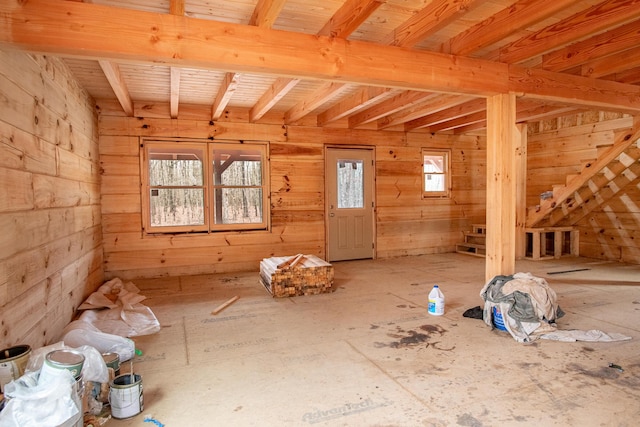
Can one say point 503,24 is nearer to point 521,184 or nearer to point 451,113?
point 451,113

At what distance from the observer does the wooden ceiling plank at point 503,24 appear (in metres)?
2.46

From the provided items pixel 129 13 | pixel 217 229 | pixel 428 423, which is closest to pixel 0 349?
pixel 129 13

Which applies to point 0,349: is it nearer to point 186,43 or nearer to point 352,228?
point 186,43

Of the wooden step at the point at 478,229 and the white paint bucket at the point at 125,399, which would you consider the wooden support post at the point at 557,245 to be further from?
the white paint bucket at the point at 125,399

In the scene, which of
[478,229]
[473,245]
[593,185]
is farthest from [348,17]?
[478,229]

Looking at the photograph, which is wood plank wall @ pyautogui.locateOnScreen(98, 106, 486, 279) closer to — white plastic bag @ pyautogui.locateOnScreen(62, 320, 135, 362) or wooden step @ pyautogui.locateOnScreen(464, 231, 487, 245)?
wooden step @ pyautogui.locateOnScreen(464, 231, 487, 245)

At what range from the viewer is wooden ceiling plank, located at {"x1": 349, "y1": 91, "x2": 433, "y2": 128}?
4495mm

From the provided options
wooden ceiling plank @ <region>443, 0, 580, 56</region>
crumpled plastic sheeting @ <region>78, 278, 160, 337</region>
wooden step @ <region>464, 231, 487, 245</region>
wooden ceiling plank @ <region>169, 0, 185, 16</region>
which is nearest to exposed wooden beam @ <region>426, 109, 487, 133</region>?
wooden step @ <region>464, 231, 487, 245</region>

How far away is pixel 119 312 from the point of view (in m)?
3.74

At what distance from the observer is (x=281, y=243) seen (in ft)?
19.8

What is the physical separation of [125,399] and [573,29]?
3.85m

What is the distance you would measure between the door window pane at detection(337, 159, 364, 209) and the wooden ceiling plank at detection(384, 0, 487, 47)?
3.39 m

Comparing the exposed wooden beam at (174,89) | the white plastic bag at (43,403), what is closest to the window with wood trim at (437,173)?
the exposed wooden beam at (174,89)

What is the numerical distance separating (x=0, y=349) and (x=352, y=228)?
16.6 ft
